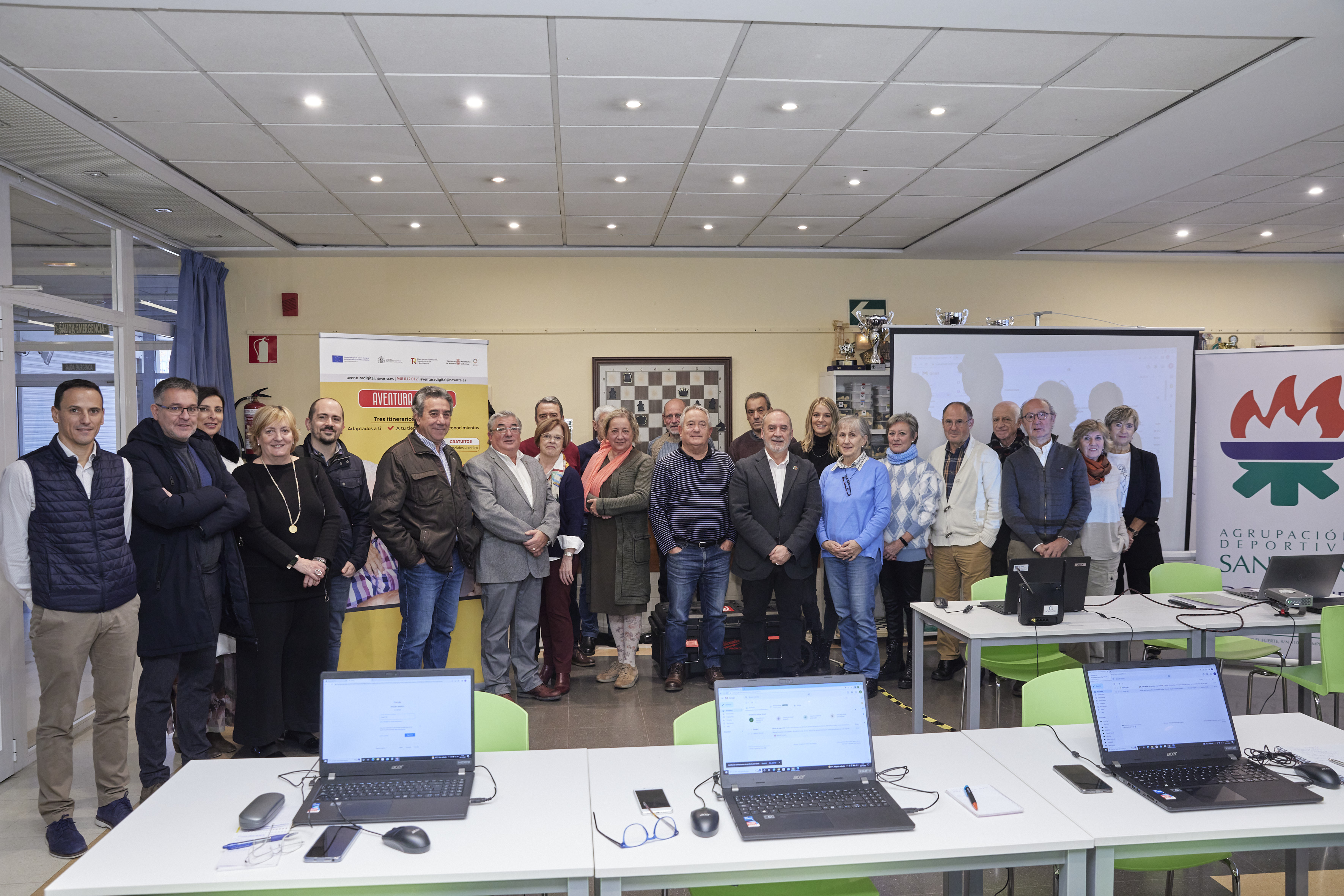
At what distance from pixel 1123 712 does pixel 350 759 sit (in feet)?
6.70

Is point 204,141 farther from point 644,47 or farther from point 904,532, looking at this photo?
point 904,532

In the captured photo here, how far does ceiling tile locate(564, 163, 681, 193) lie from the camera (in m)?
4.85

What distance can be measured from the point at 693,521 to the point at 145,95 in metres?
3.42

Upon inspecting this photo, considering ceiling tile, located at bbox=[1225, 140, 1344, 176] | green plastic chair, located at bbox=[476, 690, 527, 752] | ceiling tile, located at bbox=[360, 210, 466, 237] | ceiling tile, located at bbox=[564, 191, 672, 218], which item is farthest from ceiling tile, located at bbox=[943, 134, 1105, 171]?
green plastic chair, located at bbox=[476, 690, 527, 752]

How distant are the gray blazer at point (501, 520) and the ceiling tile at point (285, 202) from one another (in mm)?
2233

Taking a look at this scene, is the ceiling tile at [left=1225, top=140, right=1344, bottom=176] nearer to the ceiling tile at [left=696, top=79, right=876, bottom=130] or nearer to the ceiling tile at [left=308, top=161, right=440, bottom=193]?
the ceiling tile at [left=696, top=79, right=876, bottom=130]

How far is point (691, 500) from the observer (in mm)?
4859

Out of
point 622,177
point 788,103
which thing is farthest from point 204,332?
point 788,103

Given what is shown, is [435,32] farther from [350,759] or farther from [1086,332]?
[1086,332]

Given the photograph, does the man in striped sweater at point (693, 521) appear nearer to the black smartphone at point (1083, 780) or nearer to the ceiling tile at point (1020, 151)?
the ceiling tile at point (1020, 151)

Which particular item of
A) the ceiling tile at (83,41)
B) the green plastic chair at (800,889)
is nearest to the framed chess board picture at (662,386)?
the ceiling tile at (83,41)

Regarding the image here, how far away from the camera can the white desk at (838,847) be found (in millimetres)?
1751

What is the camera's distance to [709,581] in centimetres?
494

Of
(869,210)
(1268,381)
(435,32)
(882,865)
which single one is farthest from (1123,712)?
(1268,381)
